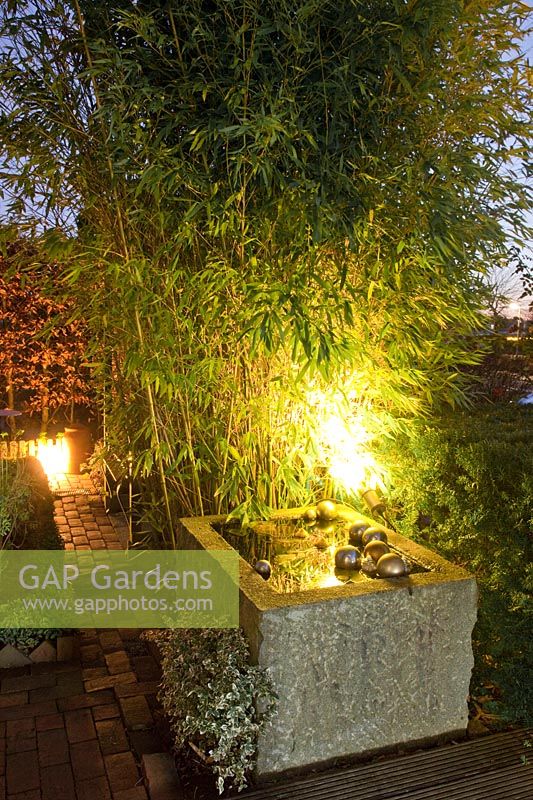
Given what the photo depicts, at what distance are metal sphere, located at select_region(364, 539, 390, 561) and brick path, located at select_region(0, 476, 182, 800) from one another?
99 centimetres

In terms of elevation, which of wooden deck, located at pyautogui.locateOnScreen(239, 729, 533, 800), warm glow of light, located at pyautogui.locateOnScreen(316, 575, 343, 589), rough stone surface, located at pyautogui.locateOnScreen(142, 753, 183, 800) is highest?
warm glow of light, located at pyautogui.locateOnScreen(316, 575, 343, 589)

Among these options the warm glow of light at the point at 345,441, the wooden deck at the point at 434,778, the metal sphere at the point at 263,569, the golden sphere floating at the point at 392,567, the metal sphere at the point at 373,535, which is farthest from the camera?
the warm glow of light at the point at 345,441

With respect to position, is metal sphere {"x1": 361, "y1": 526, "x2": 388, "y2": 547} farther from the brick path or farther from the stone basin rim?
the brick path

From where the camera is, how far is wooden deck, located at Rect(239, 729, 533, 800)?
2.29 meters

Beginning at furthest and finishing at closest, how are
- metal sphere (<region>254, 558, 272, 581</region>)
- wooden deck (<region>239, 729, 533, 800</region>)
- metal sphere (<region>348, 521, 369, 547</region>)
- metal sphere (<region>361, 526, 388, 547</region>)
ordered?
metal sphere (<region>348, 521, 369, 547</region>) < metal sphere (<region>361, 526, 388, 547</region>) < metal sphere (<region>254, 558, 272, 581</region>) < wooden deck (<region>239, 729, 533, 800</region>)

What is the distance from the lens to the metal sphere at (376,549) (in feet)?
8.87

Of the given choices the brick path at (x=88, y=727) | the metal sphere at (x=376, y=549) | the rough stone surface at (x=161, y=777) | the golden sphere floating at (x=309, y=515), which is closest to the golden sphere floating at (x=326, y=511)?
the golden sphere floating at (x=309, y=515)

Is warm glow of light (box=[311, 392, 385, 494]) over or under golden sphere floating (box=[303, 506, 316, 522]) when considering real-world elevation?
over

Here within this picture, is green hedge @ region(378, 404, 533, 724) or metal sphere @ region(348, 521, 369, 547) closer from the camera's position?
green hedge @ region(378, 404, 533, 724)

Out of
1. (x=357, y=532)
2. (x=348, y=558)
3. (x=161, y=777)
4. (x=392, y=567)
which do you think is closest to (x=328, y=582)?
(x=348, y=558)

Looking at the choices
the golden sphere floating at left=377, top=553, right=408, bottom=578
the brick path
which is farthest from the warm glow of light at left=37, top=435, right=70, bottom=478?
the golden sphere floating at left=377, top=553, right=408, bottom=578

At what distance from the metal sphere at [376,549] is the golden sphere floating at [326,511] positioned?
0.40 m

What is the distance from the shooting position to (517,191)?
293cm

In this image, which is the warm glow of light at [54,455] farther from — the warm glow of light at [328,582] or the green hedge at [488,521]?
the warm glow of light at [328,582]
